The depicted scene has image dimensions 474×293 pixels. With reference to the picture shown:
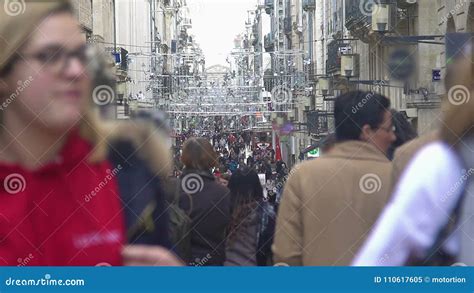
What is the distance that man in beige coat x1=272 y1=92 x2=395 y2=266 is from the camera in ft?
13.0

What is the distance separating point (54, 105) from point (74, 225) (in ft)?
1.48


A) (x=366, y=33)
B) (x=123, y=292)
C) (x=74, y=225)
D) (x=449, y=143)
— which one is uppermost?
(x=366, y=33)

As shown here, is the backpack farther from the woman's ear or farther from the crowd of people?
the woman's ear

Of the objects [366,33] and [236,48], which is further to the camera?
[236,48]

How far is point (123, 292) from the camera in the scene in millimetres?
4012

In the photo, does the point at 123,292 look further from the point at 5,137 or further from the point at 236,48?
the point at 236,48

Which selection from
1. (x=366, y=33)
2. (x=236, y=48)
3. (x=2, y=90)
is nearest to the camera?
(x=2, y=90)

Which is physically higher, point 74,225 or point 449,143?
point 449,143

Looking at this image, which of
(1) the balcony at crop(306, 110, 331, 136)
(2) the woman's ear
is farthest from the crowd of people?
(1) the balcony at crop(306, 110, 331, 136)

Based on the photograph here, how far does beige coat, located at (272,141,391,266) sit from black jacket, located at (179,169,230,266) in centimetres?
29

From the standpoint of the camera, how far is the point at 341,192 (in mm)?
4012

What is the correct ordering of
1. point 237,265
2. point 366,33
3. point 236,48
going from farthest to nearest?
point 236,48
point 366,33
point 237,265

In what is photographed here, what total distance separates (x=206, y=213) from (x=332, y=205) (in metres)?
0.54

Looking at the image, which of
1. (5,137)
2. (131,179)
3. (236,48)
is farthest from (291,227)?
(236,48)
